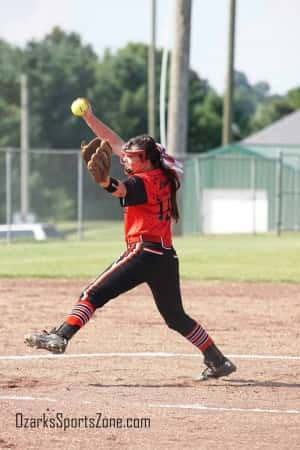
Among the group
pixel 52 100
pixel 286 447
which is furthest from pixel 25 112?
pixel 286 447

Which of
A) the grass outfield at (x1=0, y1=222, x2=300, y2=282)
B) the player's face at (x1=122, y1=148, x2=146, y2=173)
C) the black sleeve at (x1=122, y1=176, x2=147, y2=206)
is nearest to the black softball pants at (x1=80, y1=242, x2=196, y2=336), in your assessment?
the black sleeve at (x1=122, y1=176, x2=147, y2=206)

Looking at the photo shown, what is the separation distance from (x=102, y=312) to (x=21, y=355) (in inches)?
138

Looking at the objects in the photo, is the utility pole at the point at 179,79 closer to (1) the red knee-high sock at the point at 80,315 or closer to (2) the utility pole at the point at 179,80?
(2) the utility pole at the point at 179,80

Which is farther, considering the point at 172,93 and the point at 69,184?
the point at 69,184

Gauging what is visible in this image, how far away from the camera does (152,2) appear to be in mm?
41438

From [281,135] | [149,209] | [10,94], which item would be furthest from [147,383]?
[10,94]

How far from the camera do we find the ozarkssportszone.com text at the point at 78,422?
7902mm

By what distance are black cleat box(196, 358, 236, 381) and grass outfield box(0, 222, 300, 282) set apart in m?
8.58

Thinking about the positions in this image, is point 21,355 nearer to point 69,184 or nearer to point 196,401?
point 196,401

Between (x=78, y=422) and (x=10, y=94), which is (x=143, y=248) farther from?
(x=10, y=94)

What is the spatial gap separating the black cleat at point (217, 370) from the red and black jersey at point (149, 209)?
107cm

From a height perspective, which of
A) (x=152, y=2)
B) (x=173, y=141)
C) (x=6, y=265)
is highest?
(x=152, y=2)

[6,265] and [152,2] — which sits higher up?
[152,2]

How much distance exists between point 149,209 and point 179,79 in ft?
69.8
